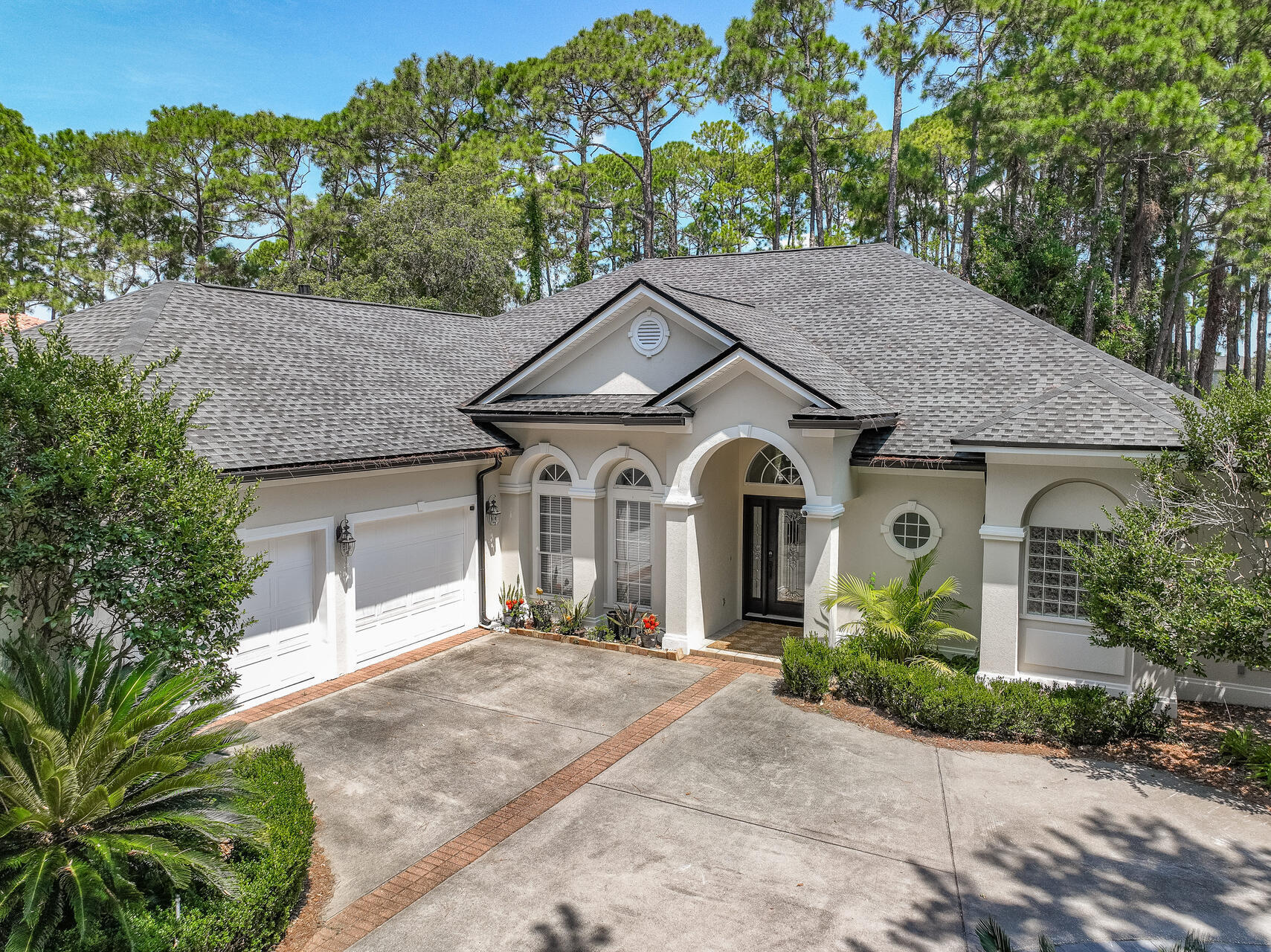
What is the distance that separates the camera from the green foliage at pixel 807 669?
12367 mm

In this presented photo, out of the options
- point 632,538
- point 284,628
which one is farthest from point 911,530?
point 284,628

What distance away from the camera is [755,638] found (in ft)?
51.3

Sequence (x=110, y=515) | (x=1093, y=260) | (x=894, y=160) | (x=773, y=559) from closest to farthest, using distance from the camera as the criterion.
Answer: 1. (x=110, y=515)
2. (x=773, y=559)
3. (x=1093, y=260)
4. (x=894, y=160)

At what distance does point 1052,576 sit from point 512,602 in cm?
993

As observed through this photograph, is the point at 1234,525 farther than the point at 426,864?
Yes

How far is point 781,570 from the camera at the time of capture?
16.7m

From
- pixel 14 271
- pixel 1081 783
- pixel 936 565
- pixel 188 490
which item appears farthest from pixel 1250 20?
pixel 14 271

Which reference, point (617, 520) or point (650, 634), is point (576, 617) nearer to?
point (650, 634)

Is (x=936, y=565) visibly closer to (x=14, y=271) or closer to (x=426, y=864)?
(x=426, y=864)

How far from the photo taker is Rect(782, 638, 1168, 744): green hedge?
1070 cm

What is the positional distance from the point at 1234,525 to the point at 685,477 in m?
7.97

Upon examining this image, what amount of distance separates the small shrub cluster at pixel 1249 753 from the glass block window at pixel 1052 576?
8.29ft

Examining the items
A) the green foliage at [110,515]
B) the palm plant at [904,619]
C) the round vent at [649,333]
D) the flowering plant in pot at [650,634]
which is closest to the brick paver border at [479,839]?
the green foliage at [110,515]

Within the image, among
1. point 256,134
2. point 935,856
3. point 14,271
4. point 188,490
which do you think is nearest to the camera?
point 188,490
